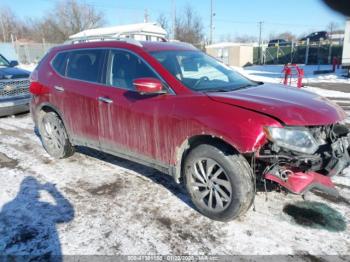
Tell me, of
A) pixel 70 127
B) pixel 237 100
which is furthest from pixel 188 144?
pixel 70 127

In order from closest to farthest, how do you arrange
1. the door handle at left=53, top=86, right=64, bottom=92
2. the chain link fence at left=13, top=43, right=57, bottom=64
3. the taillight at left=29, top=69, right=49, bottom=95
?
the door handle at left=53, top=86, right=64, bottom=92 → the taillight at left=29, top=69, right=49, bottom=95 → the chain link fence at left=13, top=43, right=57, bottom=64

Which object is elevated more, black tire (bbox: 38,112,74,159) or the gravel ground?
black tire (bbox: 38,112,74,159)

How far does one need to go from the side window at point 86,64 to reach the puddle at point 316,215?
2.91m

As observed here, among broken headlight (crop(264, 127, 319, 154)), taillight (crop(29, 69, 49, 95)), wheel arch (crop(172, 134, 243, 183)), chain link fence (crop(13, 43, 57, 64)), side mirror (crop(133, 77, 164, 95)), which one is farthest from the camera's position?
chain link fence (crop(13, 43, 57, 64))

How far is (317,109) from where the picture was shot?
10.1ft

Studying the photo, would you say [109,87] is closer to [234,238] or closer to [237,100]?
[237,100]

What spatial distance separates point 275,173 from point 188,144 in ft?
3.05

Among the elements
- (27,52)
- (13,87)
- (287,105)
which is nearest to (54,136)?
(287,105)

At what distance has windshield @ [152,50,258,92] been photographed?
11.8 ft

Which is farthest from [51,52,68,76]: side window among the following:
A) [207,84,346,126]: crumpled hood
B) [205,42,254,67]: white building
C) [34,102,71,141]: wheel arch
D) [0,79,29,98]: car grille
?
[205,42,254,67]: white building

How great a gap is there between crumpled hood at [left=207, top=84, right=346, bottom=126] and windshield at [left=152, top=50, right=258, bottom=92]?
0.32m

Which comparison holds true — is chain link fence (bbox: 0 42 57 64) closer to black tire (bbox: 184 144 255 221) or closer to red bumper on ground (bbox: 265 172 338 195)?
A: black tire (bbox: 184 144 255 221)

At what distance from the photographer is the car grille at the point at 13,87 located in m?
8.10

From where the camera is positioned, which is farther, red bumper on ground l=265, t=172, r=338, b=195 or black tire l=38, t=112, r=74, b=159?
black tire l=38, t=112, r=74, b=159
